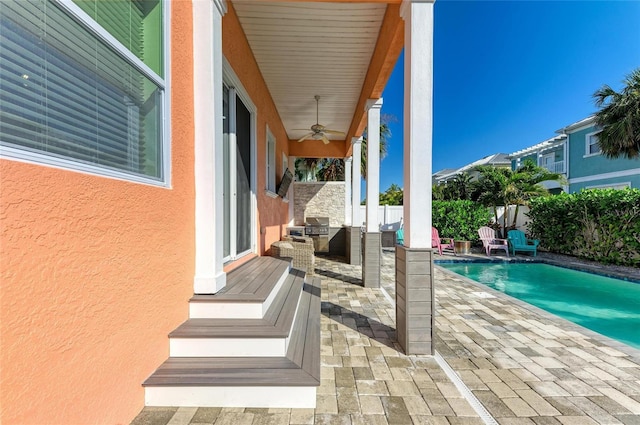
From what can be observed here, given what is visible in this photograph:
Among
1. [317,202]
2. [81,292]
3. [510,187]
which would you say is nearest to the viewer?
[81,292]

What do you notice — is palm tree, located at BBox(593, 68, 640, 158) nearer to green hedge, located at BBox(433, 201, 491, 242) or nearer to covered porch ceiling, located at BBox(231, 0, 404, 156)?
green hedge, located at BBox(433, 201, 491, 242)

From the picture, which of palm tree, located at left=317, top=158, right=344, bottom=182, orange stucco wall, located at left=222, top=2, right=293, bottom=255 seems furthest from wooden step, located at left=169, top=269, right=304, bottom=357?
palm tree, located at left=317, top=158, right=344, bottom=182

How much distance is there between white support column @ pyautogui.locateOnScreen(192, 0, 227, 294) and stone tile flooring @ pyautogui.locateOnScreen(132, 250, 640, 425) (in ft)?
3.34

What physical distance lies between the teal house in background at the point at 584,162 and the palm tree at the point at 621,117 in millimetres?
4134

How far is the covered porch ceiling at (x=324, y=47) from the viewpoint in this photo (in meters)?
2.97

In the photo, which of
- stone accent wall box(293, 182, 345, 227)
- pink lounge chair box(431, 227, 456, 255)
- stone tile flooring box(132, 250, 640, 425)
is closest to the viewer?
stone tile flooring box(132, 250, 640, 425)

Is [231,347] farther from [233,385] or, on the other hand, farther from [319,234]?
[319,234]

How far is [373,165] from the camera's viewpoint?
16.0ft

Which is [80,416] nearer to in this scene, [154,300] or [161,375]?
[161,375]

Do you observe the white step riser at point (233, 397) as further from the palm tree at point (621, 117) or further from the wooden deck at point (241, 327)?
the palm tree at point (621, 117)

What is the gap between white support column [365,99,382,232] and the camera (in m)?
4.60

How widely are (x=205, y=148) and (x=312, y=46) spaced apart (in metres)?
2.41

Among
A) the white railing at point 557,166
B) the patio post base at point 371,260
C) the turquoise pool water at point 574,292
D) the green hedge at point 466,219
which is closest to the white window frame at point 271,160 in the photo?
the patio post base at point 371,260

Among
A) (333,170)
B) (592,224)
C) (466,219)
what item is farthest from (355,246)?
(333,170)
